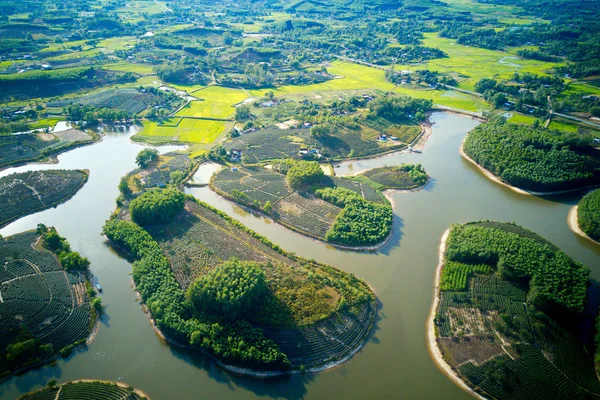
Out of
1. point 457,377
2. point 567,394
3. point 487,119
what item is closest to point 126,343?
point 457,377

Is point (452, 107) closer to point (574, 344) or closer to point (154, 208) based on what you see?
point (574, 344)

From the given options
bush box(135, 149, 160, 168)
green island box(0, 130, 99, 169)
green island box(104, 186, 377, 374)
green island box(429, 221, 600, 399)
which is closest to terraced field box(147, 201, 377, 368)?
green island box(104, 186, 377, 374)

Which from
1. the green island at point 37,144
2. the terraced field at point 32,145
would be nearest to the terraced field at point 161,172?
the green island at point 37,144

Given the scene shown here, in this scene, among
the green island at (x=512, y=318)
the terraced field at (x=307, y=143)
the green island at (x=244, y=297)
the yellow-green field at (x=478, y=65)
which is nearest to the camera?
the green island at (x=512, y=318)

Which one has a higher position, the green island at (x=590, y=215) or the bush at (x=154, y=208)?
the green island at (x=590, y=215)

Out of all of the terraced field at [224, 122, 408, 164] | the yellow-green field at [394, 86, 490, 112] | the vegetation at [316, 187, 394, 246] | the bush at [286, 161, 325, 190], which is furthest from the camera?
the yellow-green field at [394, 86, 490, 112]

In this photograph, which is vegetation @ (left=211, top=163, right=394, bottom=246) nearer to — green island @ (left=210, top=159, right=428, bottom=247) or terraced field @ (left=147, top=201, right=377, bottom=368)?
green island @ (left=210, top=159, right=428, bottom=247)

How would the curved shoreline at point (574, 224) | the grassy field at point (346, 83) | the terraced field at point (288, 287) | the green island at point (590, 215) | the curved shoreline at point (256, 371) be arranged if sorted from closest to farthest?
the curved shoreline at point (256, 371) → the terraced field at point (288, 287) → the green island at point (590, 215) → the curved shoreline at point (574, 224) → the grassy field at point (346, 83)

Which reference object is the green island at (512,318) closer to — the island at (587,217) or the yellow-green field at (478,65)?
the island at (587,217)
